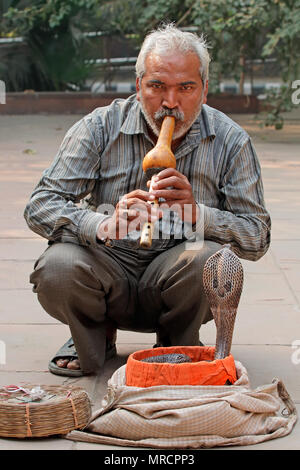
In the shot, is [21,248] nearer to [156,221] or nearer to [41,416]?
[156,221]

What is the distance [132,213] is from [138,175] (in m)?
0.47

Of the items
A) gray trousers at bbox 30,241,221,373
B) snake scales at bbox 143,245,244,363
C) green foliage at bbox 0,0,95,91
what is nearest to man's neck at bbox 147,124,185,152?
Answer: gray trousers at bbox 30,241,221,373

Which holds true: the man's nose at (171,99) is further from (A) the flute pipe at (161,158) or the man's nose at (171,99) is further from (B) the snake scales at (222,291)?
(B) the snake scales at (222,291)

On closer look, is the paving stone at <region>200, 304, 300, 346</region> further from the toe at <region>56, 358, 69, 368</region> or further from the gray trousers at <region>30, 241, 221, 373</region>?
the toe at <region>56, 358, 69, 368</region>

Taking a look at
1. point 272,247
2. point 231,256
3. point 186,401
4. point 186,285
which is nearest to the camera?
point 186,401

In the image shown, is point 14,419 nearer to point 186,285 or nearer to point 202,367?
point 202,367

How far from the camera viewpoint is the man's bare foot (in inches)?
140

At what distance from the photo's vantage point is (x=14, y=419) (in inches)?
111

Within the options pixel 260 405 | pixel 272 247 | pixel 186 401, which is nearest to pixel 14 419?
pixel 186 401

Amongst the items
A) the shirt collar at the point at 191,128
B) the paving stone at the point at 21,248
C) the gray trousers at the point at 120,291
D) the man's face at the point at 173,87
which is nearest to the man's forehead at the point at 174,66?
the man's face at the point at 173,87

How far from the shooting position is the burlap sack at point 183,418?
2.79 m

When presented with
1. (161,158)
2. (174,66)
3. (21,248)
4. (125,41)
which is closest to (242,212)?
(161,158)

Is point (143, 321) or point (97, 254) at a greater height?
point (97, 254)

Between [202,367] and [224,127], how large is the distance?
105 cm
